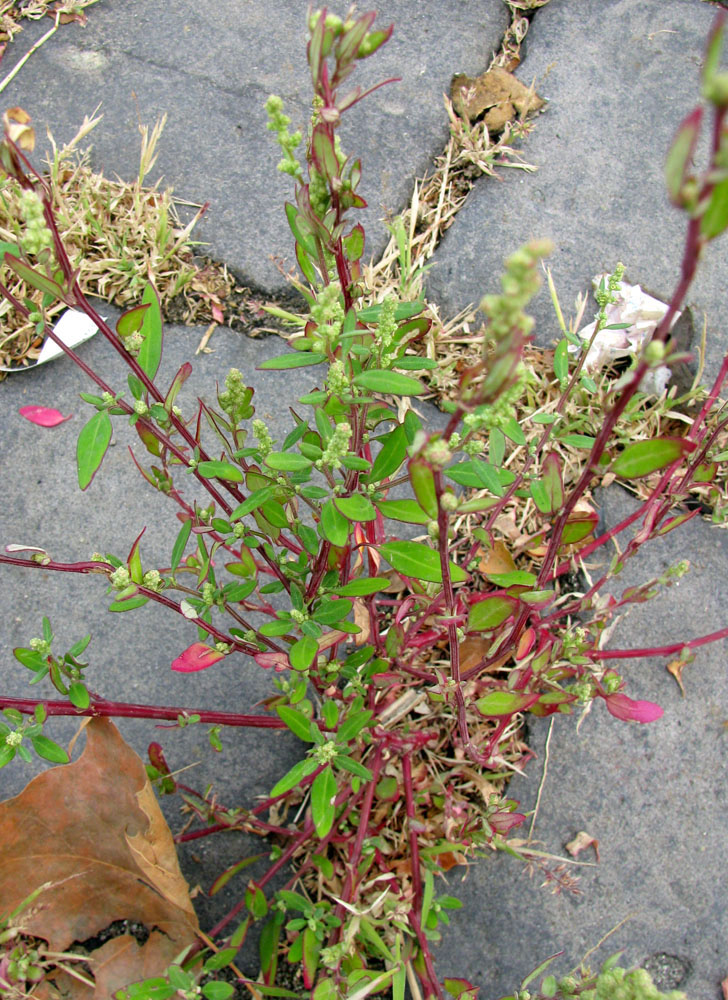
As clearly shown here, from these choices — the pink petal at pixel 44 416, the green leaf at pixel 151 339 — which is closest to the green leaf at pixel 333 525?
the green leaf at pixel 151 339

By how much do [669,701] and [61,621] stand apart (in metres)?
1.44

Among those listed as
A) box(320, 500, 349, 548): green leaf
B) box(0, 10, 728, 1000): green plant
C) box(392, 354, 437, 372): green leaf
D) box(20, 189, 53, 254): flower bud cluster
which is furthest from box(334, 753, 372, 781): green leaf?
box(20, 189, 53, 254): flower bud cluster

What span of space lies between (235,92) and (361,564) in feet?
5.41

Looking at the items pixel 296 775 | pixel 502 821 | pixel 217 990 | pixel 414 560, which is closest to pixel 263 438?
pixel 414 560

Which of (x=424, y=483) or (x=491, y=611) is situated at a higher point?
(x=424, y=483)

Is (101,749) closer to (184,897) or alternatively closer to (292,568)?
(184,897)

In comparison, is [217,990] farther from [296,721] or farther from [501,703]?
[501,703]

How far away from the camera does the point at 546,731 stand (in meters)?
1.70

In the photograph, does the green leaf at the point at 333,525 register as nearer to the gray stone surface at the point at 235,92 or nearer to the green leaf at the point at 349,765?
the green leaf at the point at 349,765

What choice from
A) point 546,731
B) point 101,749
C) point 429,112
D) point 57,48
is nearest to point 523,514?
point 546,731

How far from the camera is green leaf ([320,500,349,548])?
1.03 meters

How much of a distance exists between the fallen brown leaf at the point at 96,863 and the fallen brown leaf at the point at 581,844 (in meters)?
0.81

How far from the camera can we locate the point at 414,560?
1.07 metres

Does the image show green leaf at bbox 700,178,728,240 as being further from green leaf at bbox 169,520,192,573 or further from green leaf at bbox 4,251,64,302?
green leaf at bbox 169,520,192,573
